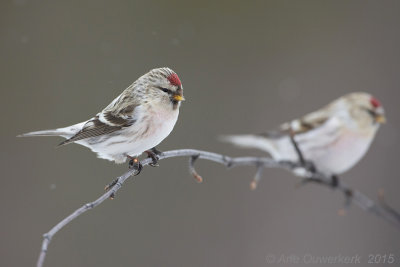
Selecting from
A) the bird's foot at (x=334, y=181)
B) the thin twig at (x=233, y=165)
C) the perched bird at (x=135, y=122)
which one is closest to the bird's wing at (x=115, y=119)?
the perched bird at (x=135, y=122)

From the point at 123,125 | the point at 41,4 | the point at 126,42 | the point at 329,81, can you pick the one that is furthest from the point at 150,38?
the point at 123,125

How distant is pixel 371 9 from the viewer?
5051 mm

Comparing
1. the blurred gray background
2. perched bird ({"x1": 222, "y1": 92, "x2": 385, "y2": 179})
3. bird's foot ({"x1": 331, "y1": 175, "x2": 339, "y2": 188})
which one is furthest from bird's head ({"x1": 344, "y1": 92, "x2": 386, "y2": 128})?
the blurred gray background

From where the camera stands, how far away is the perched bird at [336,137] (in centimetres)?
300

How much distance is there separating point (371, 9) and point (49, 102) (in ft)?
11.5

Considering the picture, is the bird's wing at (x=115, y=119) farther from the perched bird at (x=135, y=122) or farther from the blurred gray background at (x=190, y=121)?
the blurred gray background at (x=190, y=121)

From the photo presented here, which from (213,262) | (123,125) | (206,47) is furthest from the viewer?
(206,47)

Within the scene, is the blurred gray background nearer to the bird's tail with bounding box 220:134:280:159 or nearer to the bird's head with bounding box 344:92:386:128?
the bird's tail with bounding box 220:134:280:159

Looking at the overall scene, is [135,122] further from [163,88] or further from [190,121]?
[190,121]

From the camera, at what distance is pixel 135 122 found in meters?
1.73

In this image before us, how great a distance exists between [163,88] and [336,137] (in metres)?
1.78

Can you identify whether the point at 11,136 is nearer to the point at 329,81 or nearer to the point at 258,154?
the point at 258,154

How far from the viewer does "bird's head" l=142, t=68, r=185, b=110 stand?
4.92 ft

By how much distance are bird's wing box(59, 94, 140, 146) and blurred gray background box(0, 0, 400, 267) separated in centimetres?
149
